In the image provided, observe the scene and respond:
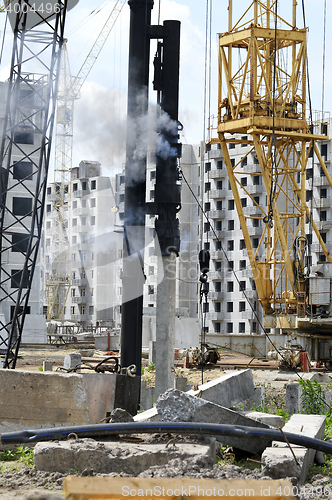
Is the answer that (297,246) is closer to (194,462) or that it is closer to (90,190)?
(194,462)

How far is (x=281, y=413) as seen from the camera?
11797 millimetres

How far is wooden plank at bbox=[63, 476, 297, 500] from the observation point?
455cm

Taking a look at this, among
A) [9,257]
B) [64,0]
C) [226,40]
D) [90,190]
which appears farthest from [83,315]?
[64,0]

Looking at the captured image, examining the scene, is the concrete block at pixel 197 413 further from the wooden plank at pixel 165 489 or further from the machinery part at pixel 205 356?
the machinery part at pixel 205 356

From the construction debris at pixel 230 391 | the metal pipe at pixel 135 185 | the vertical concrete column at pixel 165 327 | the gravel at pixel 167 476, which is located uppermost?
the metal pipe at pixel 135 185

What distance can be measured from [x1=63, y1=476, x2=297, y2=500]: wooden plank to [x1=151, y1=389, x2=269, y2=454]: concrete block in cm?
304

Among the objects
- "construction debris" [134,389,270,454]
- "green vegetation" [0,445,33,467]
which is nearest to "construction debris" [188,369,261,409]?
"construction debris" [134,389,270,454]

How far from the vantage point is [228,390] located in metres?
11.2

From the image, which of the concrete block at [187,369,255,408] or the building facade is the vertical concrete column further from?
the building facade

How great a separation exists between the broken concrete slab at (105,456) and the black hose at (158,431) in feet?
0.87

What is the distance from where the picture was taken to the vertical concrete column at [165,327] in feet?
39.2

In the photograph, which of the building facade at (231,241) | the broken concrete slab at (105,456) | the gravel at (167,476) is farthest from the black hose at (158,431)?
the building facade at (231,241)

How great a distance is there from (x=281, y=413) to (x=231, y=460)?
3705 mm

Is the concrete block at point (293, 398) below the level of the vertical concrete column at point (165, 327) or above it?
below
